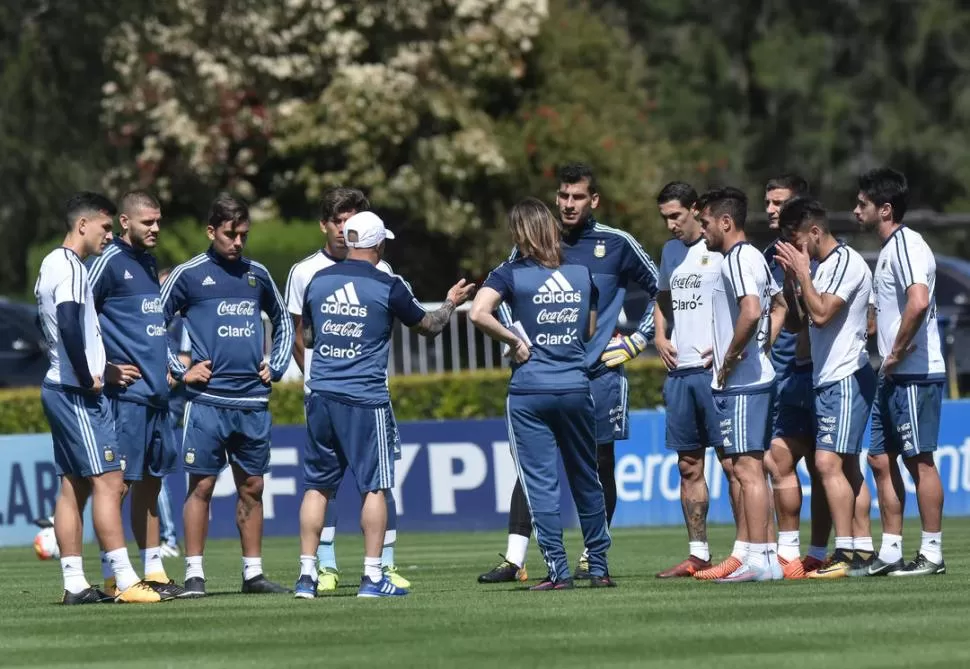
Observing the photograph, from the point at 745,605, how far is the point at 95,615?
11.3ft

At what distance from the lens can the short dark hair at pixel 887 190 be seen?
40.8 feet

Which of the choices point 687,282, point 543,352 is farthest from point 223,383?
point 687,282

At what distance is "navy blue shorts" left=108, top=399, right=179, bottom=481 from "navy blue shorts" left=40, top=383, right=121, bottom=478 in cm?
18

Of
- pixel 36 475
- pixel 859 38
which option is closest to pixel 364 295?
pixel 36 475

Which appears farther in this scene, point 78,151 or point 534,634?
point 78,151

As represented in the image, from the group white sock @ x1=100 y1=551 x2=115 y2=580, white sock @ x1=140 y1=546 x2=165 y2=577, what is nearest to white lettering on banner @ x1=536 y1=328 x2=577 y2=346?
white sock @ x1=140 y1=546 x2=165 y2=577

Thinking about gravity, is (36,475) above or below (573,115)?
below

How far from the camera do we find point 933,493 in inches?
489

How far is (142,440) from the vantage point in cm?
1205

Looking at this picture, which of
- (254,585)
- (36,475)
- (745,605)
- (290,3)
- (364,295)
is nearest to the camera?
(745,605)

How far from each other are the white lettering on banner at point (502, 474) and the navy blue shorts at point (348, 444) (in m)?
8.92

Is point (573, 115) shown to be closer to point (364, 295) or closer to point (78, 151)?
point (78, 151)

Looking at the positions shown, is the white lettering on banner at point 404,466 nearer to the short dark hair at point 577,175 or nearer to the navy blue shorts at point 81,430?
the short dark hair at point 577,175

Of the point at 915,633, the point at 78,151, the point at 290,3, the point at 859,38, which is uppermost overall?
the point at 859,38
